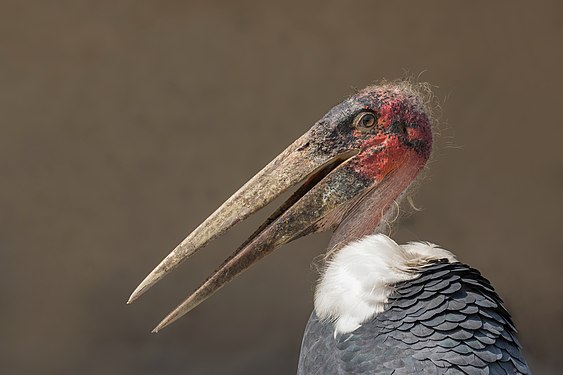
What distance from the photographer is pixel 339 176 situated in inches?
99.0

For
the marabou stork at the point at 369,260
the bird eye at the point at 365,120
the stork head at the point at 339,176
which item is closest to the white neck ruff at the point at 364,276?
the marabou stork at the point at 369,260

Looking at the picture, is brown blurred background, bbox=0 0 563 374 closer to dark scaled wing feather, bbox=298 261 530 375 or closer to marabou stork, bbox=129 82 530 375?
marabou stork, bbox=129 82 530 375

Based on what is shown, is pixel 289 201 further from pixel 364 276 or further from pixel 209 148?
pixel 209 148

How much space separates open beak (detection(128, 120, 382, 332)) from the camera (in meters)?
2.46

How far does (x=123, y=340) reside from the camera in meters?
4.50

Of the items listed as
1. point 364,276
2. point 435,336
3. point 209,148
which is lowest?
point 435,336

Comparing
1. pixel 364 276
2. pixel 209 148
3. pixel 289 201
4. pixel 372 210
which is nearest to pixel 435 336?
pixel 364 276

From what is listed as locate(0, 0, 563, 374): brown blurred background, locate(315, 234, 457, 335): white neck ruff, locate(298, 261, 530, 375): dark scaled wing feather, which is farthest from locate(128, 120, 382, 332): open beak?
locate(0, 0, 563, 374): brown blurred background

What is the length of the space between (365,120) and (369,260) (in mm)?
388

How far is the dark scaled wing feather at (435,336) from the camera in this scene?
2098 millimetres

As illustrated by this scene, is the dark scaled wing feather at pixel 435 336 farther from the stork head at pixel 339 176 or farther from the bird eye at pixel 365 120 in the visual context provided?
the bird eye at pixel 365 120

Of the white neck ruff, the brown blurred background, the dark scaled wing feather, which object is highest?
the brown blurred background

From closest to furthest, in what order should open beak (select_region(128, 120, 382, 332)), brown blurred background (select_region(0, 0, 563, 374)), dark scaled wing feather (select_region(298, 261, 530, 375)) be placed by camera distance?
A: 1. dark scaled wing feather (select_region(298, 261, 530, 375))
2. open beak (select_region(128, 120, 382, 332))
3. brown blurred background (select_region(0, 0, 563, 374))

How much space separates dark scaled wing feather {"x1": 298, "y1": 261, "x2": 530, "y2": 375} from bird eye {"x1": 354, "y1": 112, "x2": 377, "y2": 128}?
42 centimetres
